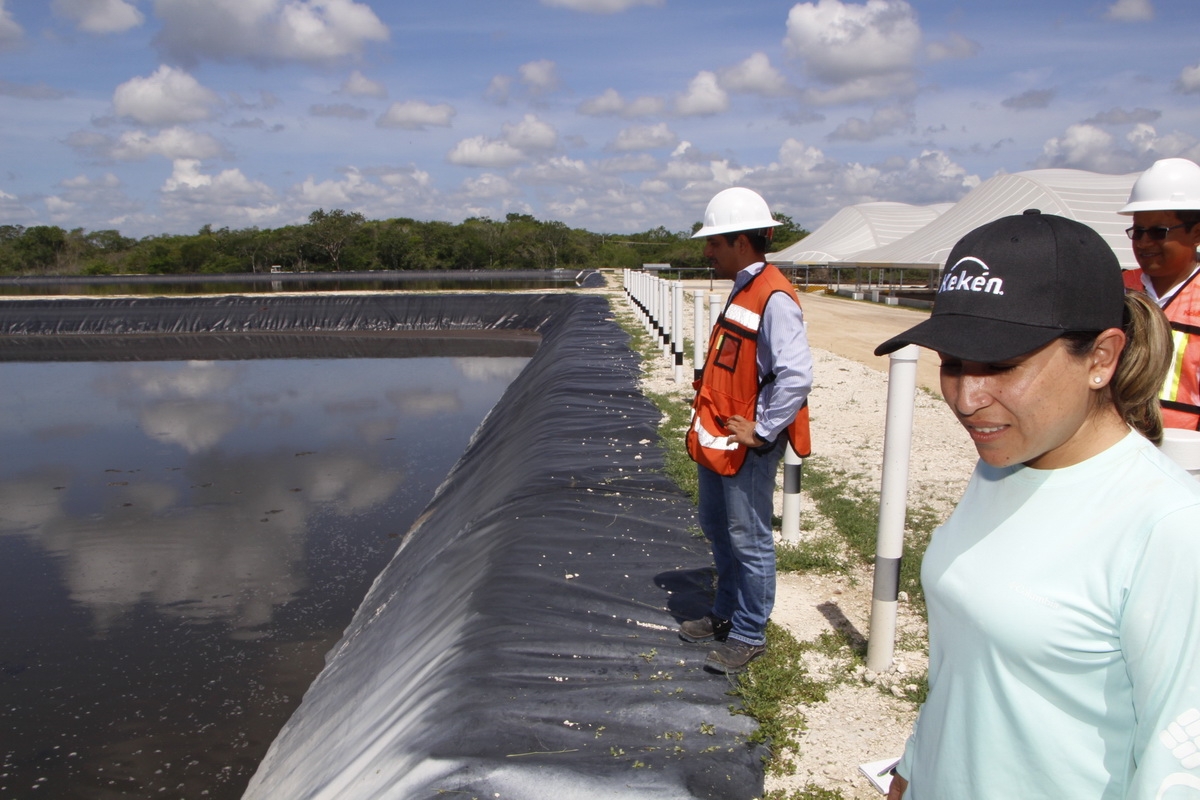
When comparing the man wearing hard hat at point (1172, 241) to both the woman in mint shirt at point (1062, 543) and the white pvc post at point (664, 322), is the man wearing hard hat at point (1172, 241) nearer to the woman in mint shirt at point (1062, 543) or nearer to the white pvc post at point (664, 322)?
the woman in mint shirt at point (1062, 543)

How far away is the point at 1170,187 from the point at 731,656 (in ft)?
8.14

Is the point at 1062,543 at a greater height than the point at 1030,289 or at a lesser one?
lesser

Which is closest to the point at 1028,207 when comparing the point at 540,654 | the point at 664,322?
the point at 664,322

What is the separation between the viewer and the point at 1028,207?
28156 mm

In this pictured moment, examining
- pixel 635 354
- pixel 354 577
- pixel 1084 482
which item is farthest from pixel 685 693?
pixel 635 354

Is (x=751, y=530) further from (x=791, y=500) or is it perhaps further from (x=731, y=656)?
(x=791, y=500)

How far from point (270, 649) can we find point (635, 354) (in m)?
8.08

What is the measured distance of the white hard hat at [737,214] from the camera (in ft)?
11.3

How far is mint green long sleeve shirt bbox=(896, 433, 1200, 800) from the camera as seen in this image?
106cm

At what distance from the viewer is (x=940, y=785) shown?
1439 mm

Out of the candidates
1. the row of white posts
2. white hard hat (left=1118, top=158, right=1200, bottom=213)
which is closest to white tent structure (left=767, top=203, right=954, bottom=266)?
the row of white posts

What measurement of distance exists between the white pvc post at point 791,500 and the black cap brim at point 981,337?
11.9ft

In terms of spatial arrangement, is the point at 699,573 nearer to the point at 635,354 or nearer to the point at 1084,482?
the point at 1084,482

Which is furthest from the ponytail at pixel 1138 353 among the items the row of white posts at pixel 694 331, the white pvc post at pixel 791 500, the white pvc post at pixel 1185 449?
the white pvc post at pixel 791 500
